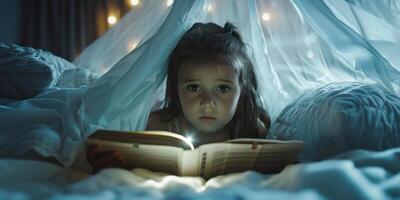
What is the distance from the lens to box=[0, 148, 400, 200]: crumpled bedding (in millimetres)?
542

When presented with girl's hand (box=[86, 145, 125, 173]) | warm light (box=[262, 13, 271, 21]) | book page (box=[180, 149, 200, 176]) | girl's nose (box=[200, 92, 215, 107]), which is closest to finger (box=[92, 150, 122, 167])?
girl's hand (box=[86, 145, 125, 173])

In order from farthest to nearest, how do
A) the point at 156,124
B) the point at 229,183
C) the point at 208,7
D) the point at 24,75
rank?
the point at 24,75 < the point at 208,7 < the point at 156,124 < the point at 229,183

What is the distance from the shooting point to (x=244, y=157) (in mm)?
814

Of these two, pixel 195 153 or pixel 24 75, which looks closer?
pixel 195 153

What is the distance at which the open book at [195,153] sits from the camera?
2.62 ft

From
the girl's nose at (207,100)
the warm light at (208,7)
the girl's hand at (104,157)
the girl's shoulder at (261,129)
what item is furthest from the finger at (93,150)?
the warm light at (208,7)

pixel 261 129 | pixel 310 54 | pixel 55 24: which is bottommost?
pixel 261 129

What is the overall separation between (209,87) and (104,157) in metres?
0.43

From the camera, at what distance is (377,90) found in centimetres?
97

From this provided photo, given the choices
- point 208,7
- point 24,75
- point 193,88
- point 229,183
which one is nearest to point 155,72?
point 193,88

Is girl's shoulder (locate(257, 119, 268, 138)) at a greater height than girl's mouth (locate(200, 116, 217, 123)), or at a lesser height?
lesser

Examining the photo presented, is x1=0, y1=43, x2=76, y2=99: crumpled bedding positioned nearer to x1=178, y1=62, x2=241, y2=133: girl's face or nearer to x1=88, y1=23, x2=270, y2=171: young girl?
x1=88, y1=23, x2=270, y2=171: young girl

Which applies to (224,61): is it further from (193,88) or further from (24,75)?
(24,75)

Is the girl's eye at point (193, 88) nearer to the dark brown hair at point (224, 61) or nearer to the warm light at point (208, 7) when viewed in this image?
the dark brown hair at point (224, 61)
